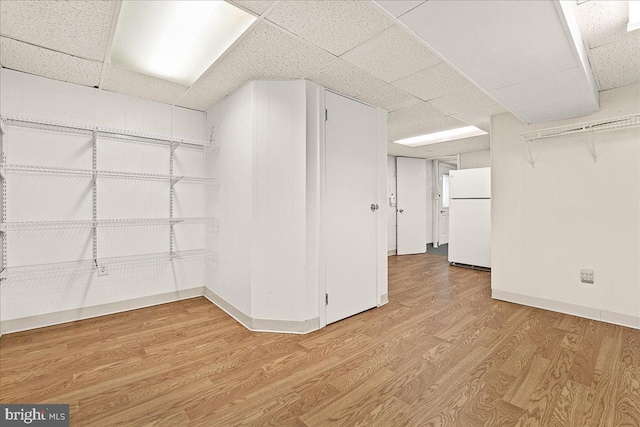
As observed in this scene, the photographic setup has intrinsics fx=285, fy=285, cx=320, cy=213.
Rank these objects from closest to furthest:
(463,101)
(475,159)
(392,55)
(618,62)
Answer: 1. (392,55)
2. (618,62)
3. (463,101)
4. (475,159)

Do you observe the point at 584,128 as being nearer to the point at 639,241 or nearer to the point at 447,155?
the point at 639,241

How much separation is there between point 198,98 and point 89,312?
2478mm

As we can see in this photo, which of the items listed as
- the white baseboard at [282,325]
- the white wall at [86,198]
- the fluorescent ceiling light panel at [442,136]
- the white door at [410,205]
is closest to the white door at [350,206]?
the white baseboard at [282,325]

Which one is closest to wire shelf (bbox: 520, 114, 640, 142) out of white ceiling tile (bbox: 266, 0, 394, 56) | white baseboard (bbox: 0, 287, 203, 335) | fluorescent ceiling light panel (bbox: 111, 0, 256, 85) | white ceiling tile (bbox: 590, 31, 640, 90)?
white ceiling tile (bbox: 590, 31, 640, 90)

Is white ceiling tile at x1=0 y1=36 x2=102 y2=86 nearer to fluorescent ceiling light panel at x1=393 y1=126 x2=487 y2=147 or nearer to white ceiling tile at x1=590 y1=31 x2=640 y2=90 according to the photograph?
white ceiling tile at x1=590 y1=31 x2=640 y2=90

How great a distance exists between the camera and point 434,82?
8.89 ft

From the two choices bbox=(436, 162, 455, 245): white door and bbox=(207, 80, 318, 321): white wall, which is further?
bbox=(436, 162, 455, 245): white door

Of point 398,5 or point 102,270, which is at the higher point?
point 398,5

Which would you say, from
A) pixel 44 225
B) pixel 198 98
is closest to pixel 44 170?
→ pixel 44 225

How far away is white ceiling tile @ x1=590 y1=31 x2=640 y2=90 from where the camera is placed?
6.84ft

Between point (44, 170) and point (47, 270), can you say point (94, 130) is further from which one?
point (47, 270)

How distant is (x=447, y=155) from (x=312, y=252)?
17.4ft

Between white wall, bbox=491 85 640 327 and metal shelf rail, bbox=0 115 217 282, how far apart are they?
3.57 meters

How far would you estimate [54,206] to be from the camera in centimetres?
270
